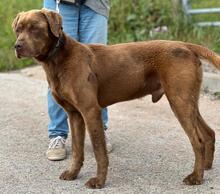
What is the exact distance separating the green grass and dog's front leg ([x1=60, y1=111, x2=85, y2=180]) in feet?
18.0

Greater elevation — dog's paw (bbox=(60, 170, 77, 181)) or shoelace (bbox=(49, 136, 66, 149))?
dog's paw (bbox=(60, 170, 77, 181))

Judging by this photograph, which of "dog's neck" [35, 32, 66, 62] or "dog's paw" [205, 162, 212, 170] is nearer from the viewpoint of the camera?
"dog's neck" [35, 32, 66, 62]

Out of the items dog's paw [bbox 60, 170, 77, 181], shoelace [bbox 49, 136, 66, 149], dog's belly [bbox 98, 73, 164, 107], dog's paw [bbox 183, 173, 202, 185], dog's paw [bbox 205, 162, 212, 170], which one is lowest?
shoelace [bbox 49, 136, 66, 149]

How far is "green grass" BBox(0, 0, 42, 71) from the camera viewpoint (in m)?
10.6

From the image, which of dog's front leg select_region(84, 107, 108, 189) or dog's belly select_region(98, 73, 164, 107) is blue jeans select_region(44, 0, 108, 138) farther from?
dog's front leg select_region(84, 107, 108, 189)

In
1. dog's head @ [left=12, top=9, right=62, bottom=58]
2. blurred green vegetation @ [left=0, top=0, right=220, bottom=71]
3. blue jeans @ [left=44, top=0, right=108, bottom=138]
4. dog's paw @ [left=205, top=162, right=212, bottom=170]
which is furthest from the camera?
blurred green vegetation @ [left=0, top=0, right=220, bottom=71]

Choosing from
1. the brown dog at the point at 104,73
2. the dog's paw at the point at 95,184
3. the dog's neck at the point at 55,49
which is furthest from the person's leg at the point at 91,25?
the dog's paw at the point at 95,184

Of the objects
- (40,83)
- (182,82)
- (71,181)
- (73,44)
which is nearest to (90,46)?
(73,44)

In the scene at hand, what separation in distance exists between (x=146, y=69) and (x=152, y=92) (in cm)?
24

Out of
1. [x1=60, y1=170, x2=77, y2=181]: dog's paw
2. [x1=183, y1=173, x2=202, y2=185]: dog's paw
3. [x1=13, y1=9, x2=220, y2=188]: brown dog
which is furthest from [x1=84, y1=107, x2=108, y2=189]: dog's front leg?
[x1=183, y1=173, x2=202, y2=185]: dog's paw

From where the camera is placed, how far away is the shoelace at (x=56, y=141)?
5.82 metres

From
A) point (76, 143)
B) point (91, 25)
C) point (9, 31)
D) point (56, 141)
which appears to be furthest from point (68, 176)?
point (9, 31)

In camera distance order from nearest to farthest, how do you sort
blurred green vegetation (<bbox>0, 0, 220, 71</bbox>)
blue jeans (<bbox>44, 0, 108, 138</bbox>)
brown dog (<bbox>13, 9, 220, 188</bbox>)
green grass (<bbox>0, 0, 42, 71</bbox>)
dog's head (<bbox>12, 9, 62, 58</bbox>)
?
1. dog's head (<bbox>12, 9, 62, 58</bbox>)
2. brown dog (<bbox>13, 9, 220, 188</bbox>)
3. blue jeans (<bbox>44, 0, 108, 138</bbox>)
4. blurred green vegetation (<bbox>0, 0, 220, 71</bbox>)
5. green grass (<bbox>0, 0, 42, 71</bbox>)

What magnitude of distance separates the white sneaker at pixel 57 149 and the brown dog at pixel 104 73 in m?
0.60
